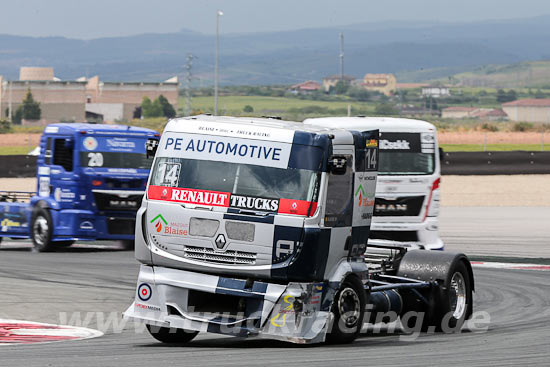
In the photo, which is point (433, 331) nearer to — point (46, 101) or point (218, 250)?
point (218, 250)

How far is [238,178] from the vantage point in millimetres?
9820

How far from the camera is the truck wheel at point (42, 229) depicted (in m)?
19.9

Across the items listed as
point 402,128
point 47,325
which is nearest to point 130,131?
point 402,128

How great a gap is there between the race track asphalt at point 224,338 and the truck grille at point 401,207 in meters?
1.91

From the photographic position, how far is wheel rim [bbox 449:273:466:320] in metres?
11.9

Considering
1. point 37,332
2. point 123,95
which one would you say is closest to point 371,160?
point 37,332

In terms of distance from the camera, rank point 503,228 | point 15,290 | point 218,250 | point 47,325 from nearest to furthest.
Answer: point 218,250 → point 47,325 → point 15,290 → point 503,228

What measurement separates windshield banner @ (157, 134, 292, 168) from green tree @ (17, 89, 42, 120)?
116 m

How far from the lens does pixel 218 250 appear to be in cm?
962

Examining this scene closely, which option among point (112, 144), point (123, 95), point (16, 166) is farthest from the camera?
point (123, 95)

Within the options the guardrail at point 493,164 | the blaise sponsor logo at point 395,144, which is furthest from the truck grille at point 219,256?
the guardrail at point 493,164

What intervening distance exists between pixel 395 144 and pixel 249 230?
9.27 metres

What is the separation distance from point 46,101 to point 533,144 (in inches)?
3497

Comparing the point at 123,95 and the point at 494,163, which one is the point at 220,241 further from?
the point at 123,95
